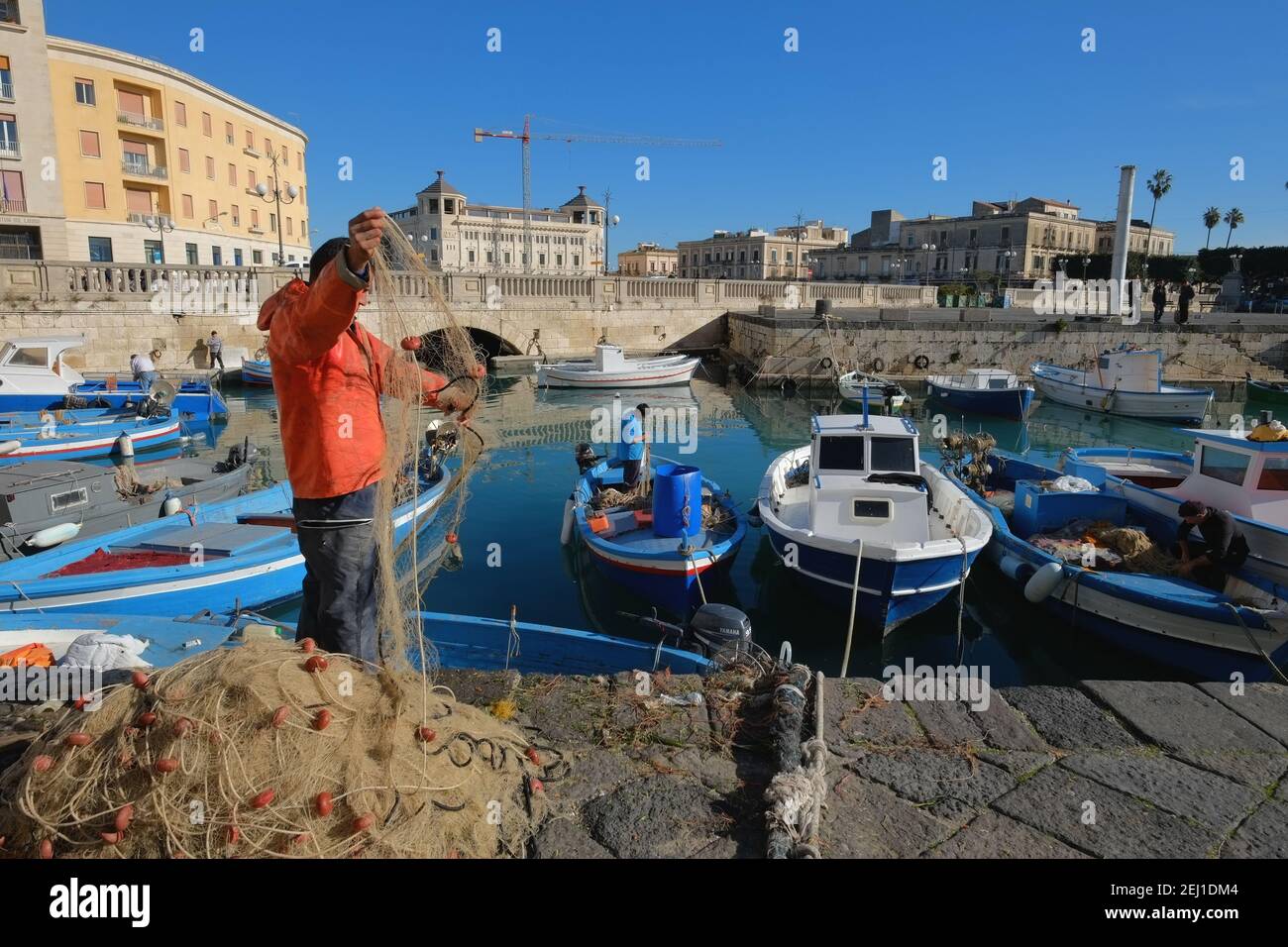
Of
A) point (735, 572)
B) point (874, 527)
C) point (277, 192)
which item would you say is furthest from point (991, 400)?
point (277, 192)

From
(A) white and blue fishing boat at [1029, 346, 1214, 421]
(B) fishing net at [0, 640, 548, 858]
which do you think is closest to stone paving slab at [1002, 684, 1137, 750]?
(B) fishing net at [0, 640, 548, 858]

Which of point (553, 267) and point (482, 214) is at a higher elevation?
point (482, 214)

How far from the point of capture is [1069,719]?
3.92 meters

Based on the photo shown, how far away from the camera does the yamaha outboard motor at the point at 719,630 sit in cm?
727

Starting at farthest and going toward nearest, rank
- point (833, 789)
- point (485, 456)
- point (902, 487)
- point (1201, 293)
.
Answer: point (1201, 293) < point (485, 456) < point (902, 487) < point (833, 789)

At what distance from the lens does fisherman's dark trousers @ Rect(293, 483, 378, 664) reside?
3.46m

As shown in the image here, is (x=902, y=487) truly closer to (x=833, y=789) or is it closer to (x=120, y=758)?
(x=833, y=789)

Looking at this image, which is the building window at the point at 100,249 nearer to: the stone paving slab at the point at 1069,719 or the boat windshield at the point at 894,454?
the boat windshield at the point at 894,454

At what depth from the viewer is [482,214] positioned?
97.4 meters

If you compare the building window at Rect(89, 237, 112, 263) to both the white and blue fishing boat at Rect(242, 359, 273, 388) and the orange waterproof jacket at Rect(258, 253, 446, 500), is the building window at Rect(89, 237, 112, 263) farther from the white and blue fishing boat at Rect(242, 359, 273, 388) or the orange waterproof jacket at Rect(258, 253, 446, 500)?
the orange waterproof jacket at Rect(258, 253, 446, 500)

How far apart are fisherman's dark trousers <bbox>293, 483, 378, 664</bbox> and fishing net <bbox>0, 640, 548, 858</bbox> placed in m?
0.46

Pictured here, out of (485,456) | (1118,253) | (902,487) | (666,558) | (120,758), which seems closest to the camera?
(120,758)

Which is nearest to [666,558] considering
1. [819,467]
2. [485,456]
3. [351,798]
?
[819,467]

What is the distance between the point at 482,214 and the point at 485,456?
85.7 m
